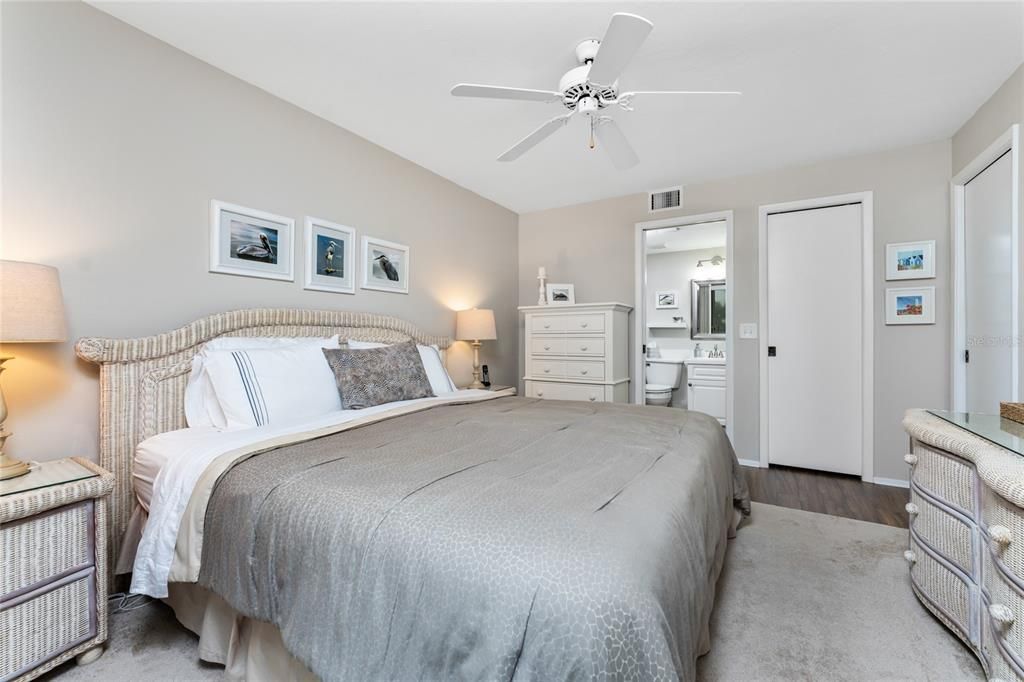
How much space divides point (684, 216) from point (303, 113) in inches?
121

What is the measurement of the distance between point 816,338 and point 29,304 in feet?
14.7

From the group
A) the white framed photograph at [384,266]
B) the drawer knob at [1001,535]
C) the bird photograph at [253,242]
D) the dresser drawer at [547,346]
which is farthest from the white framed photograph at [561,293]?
the drawer knob at [1001,535]

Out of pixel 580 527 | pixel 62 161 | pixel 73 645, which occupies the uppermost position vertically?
pixel 62 161

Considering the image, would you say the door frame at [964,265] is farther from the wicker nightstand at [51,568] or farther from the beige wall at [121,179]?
the wicker nightstand at [51,568]

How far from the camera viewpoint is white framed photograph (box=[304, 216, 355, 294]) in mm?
2676

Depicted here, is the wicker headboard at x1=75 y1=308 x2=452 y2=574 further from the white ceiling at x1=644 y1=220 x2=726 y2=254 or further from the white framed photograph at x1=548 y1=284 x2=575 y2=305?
the white ceiling at x1=644 y1=220 x2=726 y2=254

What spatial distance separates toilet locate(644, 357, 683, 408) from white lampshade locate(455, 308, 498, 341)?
7.43 ft

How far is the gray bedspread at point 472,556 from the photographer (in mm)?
752

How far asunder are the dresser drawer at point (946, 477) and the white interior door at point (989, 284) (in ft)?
3.79

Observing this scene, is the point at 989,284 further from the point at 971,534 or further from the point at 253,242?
the point at 253,242

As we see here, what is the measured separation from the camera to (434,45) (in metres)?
2.04

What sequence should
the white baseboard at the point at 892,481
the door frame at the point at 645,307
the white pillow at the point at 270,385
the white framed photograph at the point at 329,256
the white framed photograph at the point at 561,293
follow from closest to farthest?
the white pillow at the point at 270,385
the white framed photograph at the point at 329,256
the white baseboard at the point at 892,481
the door frame at the point at 645,307
the white framed photograph at the point at 561,293

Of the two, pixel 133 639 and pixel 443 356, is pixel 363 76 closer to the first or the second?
pixel 443 356

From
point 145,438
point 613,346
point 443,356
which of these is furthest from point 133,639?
point 613,346
